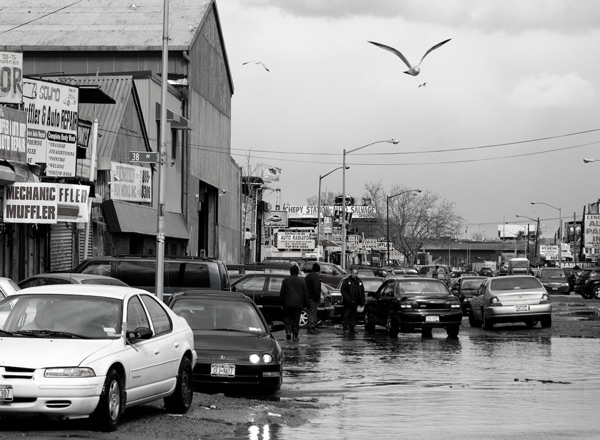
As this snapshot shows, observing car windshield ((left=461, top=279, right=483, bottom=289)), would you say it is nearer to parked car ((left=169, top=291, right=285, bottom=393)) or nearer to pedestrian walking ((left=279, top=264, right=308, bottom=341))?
pedestrian walking ((left=279, top=264, right=308, bottom=341))

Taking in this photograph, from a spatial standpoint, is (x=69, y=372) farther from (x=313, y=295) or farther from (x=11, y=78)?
(x=313, y=295)

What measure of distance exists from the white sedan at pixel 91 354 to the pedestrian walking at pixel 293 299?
13628 millimetres

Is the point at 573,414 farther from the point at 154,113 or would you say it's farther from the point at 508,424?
the point at 154,113

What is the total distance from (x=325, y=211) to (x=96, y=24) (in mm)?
65517

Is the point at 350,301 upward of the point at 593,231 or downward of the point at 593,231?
downward

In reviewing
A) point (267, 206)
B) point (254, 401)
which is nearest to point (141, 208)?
point (254, 401)

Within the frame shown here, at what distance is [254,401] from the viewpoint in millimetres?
14500

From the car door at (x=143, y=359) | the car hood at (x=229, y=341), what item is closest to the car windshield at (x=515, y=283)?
the car hood at (x=229, y=341)

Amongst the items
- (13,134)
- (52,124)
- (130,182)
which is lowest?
(130,182)

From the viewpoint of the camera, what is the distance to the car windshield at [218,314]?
52.3ft

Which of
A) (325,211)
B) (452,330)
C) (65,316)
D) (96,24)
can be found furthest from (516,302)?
(325,211)

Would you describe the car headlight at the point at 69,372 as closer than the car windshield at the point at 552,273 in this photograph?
Yes

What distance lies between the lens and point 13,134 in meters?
26.8

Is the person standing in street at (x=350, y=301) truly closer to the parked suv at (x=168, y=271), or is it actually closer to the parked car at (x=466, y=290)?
the parked suv at (x=168, y=271)
